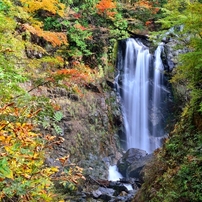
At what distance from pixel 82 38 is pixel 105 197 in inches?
347

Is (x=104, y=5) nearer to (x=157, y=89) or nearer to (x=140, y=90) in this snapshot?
(x=140, y=90)

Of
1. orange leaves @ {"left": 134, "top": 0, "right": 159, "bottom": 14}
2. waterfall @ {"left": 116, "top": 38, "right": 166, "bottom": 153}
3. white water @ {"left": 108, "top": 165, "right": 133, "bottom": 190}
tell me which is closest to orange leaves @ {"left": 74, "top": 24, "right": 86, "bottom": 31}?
waterfall @ {"left": 116, "top": 38, "right": 166, "bottom": 153}

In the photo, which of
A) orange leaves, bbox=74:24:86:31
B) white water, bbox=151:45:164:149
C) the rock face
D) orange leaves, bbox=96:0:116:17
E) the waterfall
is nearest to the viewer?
the rock face

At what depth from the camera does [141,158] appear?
39.8ft

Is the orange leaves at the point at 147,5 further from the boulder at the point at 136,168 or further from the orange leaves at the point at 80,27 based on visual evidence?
the boulder at the point at 136,168

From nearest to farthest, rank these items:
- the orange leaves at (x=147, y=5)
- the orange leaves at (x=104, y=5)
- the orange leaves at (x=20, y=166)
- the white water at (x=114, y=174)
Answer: the orange leaves at (x=20, y=166)
the white water at (x=114, y=174)
the orange leaves at (x=104, y=5)
the orange leaves at (x=147, y=5)

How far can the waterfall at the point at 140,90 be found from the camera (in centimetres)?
1553

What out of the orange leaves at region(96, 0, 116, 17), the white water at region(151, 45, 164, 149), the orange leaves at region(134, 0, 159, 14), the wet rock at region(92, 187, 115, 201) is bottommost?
the wet rock at region(92, 187, 115, 201)

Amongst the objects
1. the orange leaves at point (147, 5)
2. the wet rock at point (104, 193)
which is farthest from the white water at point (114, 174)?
the orange leaves at point (147, 5)

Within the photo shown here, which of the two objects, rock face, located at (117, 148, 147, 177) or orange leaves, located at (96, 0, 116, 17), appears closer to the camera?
rock face, located at (117, 148, 147, 177)

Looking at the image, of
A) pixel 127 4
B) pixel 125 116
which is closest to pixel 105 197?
pixel 125 116

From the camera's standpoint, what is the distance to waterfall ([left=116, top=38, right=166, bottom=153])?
15531 mm

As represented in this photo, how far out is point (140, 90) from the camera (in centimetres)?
1636

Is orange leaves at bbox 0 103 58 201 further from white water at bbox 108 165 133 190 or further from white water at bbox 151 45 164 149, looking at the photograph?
white water at bbox 151 45 164 149
